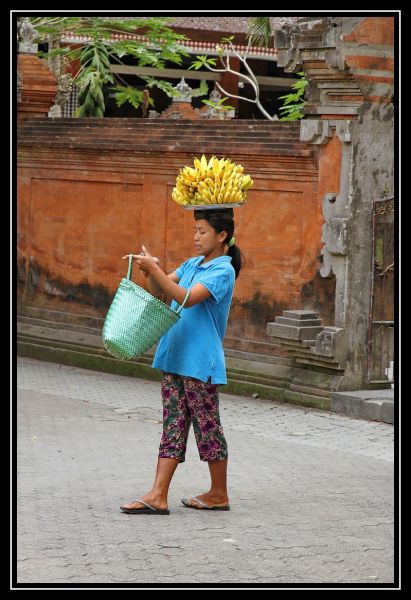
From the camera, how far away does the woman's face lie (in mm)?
6895

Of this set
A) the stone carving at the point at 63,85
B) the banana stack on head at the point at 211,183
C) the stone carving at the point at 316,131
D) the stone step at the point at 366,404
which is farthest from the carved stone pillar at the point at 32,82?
the banana stack on head at the point at 211,183

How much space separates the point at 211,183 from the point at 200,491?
1.95m

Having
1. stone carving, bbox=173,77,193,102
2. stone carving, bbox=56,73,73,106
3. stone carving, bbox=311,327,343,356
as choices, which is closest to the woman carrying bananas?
stone carving, bbox=311,327,343,356

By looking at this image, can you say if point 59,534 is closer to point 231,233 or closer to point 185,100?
point 231,233

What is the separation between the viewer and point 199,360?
6836mm

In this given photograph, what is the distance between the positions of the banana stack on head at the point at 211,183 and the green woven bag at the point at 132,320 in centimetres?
61

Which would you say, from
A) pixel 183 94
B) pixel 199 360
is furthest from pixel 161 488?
pixel 183 94

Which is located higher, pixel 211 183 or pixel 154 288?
pixel 211 183

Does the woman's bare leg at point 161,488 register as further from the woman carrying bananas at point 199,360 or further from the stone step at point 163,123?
the stone step at point 163,123

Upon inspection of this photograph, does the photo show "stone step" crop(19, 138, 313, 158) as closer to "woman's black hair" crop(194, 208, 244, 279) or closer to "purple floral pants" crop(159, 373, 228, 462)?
"woman's black hair" crop(194, 208, 244, 279)

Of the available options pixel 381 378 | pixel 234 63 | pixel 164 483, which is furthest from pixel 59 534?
pixel 234 63

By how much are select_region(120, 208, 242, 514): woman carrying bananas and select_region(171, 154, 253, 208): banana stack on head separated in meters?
0.07

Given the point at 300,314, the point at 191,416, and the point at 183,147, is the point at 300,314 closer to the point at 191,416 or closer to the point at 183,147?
the point at 183,147
